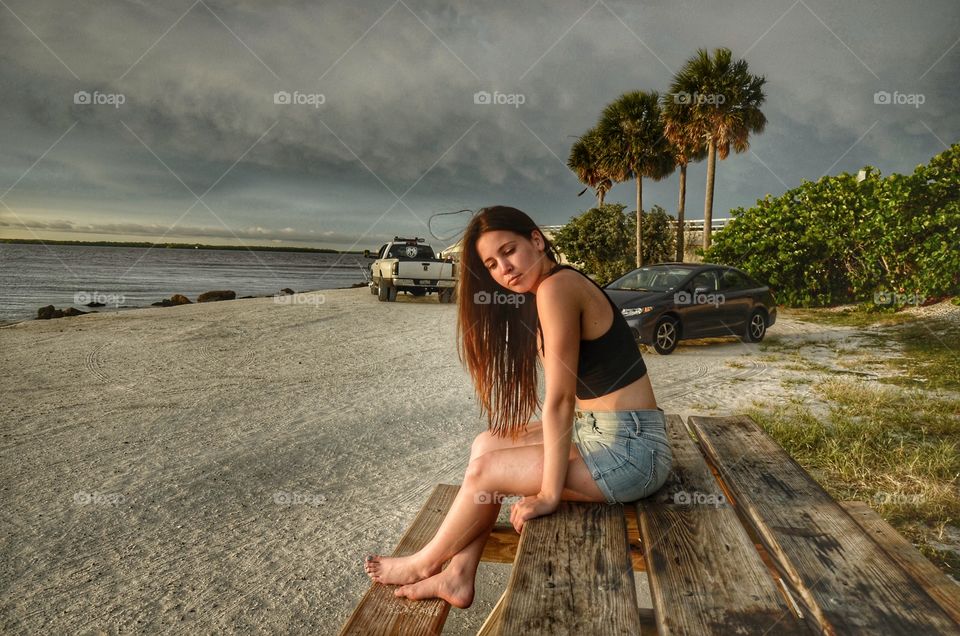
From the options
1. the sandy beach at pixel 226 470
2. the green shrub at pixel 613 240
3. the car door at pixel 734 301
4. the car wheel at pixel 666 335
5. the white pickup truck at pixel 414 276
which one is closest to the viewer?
the sandy beach at pixel 226 470

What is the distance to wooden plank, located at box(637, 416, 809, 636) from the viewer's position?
4.94 ft

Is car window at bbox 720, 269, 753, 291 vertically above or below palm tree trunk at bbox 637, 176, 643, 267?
below

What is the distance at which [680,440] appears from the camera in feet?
10.2

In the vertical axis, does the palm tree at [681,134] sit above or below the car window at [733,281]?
above

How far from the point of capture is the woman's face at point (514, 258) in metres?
2.47

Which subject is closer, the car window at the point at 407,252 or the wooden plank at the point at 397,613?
the wooden plank at the point at 397,613
